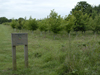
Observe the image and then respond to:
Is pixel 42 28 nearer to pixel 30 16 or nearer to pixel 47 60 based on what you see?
pixel 30 16

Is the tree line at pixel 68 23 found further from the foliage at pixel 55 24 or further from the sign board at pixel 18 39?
the sign board at pixel 18 39

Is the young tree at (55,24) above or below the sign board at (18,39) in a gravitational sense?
above

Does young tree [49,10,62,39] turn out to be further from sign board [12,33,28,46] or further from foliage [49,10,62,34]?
sign board [12,33,28,46]

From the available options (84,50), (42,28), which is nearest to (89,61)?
(84,50)

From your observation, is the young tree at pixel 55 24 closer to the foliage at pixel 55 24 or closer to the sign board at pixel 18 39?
the foliage at pixel 55 24

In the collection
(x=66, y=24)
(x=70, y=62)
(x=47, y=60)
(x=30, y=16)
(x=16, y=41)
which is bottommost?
(x=47, y=60)

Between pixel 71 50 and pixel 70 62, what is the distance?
2.25 feet

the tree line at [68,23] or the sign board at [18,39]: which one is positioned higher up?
the tree line at [68,23]

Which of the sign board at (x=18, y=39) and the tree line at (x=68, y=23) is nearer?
the sign board at (x=18, y=39)

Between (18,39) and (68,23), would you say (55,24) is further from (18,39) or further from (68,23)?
(18,39)

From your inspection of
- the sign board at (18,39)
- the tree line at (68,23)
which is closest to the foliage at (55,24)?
the tree line at (68,23)

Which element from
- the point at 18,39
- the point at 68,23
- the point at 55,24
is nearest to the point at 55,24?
the point at 55,24

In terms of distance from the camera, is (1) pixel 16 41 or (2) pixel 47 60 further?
(2) pixel 47 60

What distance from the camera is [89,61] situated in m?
4.11
